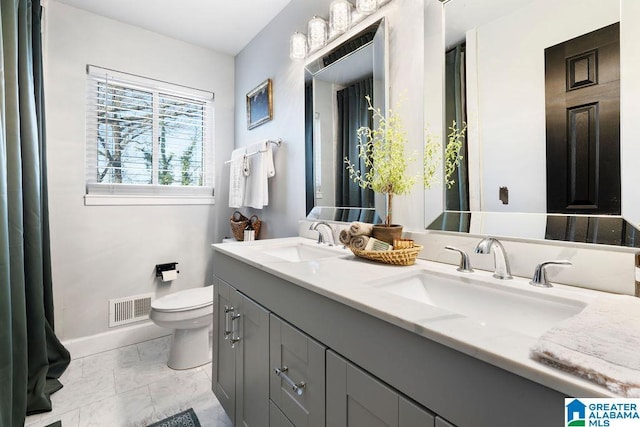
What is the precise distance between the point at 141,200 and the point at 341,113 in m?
1.72

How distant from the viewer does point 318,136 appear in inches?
66.4

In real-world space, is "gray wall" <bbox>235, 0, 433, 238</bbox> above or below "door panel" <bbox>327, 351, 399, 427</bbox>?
above

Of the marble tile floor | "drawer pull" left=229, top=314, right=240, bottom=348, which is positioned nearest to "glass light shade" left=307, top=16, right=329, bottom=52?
"drawer pull" left=229, top=314, right=240, bottom=348

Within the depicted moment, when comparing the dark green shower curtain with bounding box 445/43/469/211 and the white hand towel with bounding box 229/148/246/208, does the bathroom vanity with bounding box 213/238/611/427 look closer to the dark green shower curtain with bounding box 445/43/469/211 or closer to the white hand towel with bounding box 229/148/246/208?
the dark green shower curtain with bounding box 445/43/469/211

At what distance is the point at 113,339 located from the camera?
2.17 metres

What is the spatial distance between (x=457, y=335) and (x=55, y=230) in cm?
251

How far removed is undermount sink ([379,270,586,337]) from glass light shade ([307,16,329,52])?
1.36 meters

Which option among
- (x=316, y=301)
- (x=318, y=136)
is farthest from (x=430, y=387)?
(x=318, y=136)

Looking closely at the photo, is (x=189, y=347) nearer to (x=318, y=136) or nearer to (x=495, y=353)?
(x=318, y=136)

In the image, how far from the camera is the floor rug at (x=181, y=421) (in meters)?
1.43

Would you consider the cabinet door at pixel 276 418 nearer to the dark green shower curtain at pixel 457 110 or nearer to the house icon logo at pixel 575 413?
the house icon logo at pixel 575 413

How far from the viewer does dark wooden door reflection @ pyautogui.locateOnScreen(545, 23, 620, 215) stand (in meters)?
0.75

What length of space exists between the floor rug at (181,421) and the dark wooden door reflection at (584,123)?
5.75 ft

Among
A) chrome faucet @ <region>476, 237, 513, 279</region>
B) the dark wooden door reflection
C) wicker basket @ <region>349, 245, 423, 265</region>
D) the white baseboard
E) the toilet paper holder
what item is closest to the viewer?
the dark wooden door reflection
